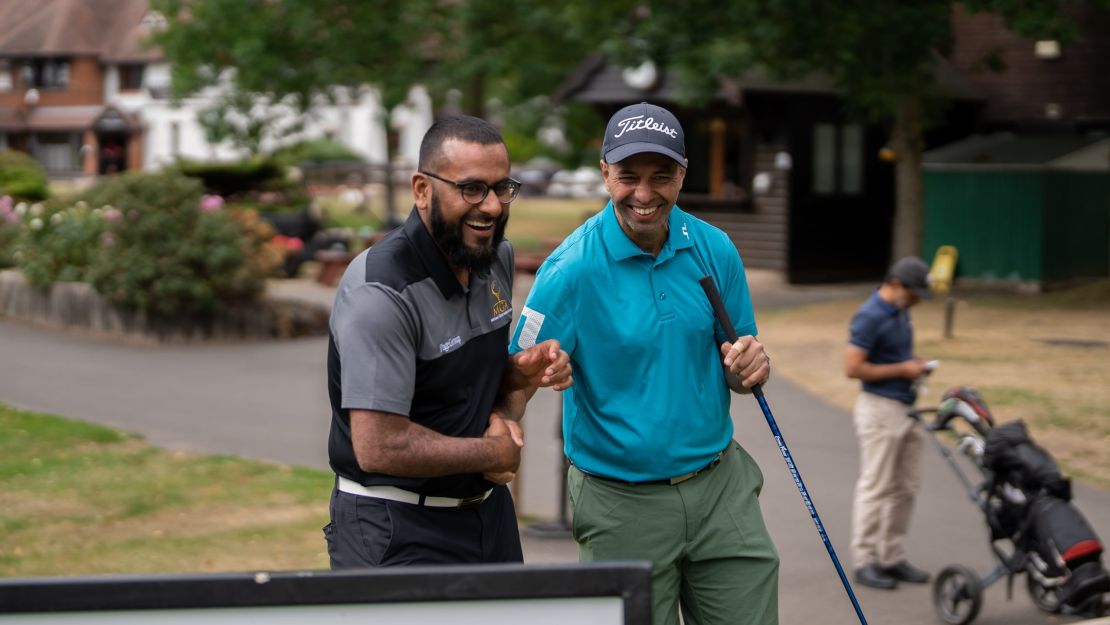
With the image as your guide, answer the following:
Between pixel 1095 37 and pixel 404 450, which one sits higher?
pixel 1095 37

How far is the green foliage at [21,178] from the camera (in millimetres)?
32188

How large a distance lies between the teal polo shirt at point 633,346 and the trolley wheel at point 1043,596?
328cm

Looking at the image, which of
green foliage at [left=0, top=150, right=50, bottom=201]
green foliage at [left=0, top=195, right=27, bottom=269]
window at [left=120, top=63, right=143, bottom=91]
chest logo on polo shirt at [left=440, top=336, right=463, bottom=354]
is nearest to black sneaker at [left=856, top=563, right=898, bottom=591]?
chest logo on polo shirt at [left=440, top=336, right=463, bottom=354]

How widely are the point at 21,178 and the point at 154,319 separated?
68.9ft

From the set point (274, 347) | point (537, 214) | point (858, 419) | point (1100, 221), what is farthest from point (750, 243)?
point (537, 214)

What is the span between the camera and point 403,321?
11.6 feet

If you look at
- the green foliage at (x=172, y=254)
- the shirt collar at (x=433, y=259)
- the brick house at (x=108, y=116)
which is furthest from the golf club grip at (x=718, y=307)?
the brick house at (x=108, y=116)

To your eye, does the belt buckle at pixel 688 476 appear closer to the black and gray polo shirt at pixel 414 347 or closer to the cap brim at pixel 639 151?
the black and gray polo shirt at pixel 414 347

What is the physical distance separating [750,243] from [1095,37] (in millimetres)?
6912

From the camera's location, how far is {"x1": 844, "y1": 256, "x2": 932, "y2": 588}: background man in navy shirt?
7.48 meters

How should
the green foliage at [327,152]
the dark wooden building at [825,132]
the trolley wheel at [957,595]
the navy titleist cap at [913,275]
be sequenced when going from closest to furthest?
the trolley wheel at [957,595] → the navy titleist cap at [913,275] → the dark wooden building at [825,132] → the green foliage at [327,152]

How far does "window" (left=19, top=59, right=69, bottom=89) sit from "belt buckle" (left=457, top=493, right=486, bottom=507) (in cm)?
3865

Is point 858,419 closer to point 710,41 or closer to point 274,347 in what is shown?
point 274,347

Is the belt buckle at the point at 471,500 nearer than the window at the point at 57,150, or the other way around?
the belt buckle at the point at 471,500
